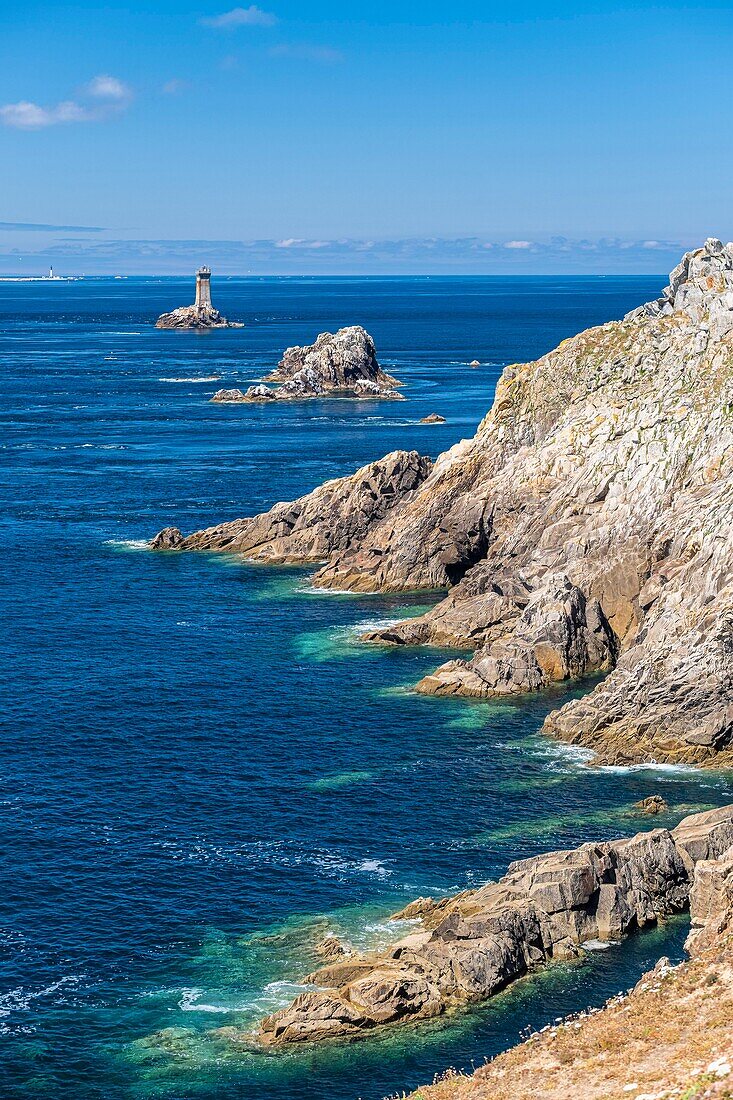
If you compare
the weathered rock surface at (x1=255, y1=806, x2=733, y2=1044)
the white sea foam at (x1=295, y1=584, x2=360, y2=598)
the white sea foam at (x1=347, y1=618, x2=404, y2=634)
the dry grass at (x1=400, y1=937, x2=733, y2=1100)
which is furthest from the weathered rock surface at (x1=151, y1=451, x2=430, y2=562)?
the dry grass at (x1=400, y1=937, x2=733, y2=1100)

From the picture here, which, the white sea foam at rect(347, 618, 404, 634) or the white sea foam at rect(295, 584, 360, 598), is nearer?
the white sea foam at rect(347, 618, 404, 634)

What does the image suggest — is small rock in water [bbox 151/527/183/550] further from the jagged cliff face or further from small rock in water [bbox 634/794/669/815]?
small rock in water [bbox 634/794/669/815]

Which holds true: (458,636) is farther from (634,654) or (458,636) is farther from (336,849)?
(336,849)

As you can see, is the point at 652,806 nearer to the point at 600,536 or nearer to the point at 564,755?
the point at 564,755

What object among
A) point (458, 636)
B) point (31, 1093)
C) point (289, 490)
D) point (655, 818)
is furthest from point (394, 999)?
point (289, 490)

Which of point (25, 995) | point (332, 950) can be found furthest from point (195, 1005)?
point (25, 995)

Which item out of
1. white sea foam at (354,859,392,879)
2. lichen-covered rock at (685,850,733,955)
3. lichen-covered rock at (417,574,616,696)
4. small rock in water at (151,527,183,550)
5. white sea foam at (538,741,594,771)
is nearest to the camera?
lichen-covered rock at (685,850,733,955)
